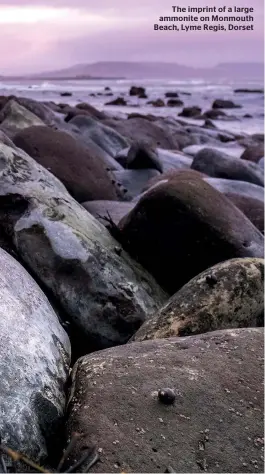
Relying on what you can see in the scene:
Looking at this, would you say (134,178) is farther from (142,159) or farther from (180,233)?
(180,233)

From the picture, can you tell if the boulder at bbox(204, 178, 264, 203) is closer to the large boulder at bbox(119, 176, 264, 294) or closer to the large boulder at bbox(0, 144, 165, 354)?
the large boulder at bbox(119, 176, 264, 294)

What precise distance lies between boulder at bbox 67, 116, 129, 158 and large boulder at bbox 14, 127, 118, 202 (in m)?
4.73

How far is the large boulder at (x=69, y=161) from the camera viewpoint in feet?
16.4

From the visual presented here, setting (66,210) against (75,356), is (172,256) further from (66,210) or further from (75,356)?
(75,356)

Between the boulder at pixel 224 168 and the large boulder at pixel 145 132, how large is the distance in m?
3.67

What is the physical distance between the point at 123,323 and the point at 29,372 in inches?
46.2

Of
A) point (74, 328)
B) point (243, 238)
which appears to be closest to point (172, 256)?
point (243, 238)

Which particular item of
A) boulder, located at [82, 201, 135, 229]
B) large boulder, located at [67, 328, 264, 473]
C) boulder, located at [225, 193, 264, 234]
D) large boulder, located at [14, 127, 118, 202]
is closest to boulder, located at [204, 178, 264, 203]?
boulder, located at [225, 193, 264, 234]

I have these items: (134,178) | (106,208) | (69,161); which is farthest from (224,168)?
(106,208)

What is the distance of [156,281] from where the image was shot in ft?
12.2

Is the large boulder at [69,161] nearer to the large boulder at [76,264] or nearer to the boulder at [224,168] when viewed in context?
the large boulder at [76,264]

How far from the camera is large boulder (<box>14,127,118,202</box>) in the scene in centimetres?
501

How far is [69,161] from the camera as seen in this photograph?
5.15 meters

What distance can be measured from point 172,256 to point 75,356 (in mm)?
993
